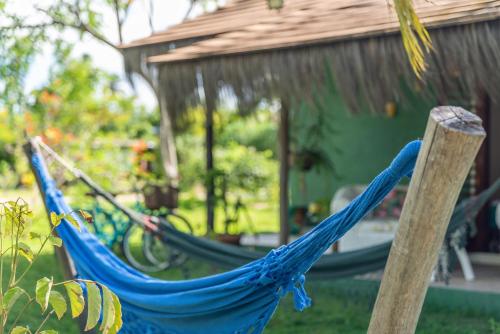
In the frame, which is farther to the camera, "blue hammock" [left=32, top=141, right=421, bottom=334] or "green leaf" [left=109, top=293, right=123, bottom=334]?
"blue hammock" [left=32, top=141, right=421, bottom=334]

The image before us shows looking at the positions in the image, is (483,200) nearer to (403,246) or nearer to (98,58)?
(403,246)

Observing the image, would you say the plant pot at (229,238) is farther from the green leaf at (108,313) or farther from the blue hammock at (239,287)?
the green leaf at (108,313)

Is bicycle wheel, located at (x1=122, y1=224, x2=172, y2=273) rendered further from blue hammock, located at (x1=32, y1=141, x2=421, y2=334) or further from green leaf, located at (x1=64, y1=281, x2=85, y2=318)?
green leaf, located at (x1=64, y1=281, x2=85, y2=318)

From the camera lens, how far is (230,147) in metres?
15.0

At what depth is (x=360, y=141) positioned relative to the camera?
779 centimetres

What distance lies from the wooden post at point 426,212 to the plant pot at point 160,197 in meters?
4.88

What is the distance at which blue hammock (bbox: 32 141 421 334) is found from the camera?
7.68 ft

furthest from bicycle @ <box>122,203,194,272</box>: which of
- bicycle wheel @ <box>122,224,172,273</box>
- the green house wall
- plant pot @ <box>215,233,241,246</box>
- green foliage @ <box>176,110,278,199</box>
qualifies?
green foliage @ <box>176,110,278,199</box>

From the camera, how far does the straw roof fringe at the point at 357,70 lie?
483 centimetres

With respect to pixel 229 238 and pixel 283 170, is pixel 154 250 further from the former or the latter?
pixel 283 170

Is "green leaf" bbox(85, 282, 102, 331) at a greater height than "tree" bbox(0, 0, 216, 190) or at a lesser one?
lesser

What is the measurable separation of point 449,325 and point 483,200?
2.55 ft

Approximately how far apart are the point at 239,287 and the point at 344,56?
2907 mm

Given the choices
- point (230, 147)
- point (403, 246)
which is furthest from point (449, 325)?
point (230, 147)
